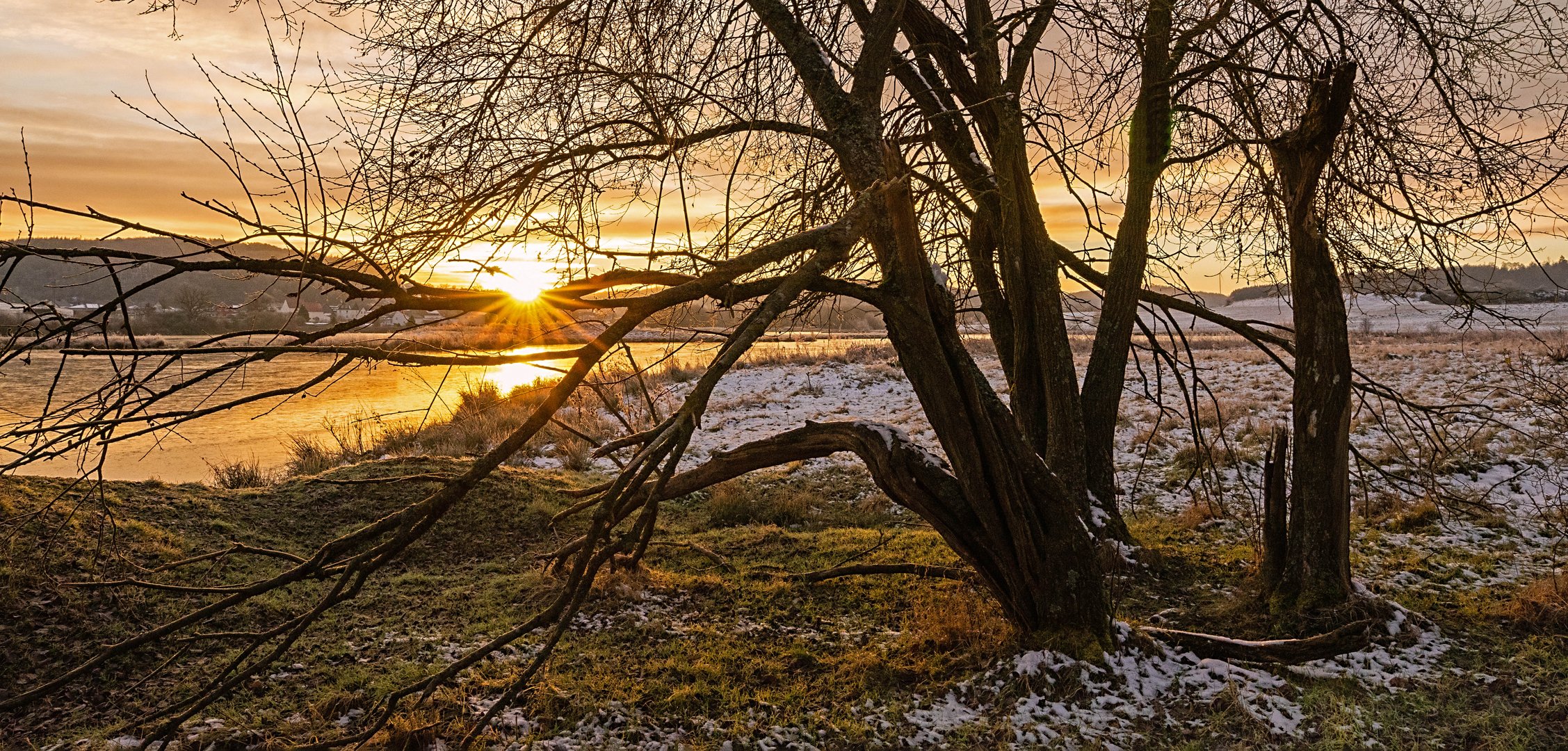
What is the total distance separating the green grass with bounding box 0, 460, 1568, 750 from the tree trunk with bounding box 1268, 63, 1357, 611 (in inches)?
22.3

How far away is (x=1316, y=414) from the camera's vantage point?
535 cm

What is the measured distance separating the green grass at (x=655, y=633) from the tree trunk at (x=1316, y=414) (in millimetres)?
565

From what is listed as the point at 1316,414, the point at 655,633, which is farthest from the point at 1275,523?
the point at 655,633

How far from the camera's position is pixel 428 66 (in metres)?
4.80

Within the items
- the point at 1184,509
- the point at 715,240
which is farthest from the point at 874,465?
the point at 1184,509

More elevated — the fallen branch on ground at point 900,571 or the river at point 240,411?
the river at point 240,411

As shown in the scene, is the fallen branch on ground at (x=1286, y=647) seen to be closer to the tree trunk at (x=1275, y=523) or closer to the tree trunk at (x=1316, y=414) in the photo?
the tree trunk at (x=1316, y=414)

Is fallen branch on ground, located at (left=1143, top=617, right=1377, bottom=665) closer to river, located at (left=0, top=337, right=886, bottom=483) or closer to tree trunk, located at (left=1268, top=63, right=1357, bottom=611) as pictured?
tree trunk, located at (left=1268, top=63, right=1357, bottom=611)

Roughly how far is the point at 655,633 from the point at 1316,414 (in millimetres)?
4528

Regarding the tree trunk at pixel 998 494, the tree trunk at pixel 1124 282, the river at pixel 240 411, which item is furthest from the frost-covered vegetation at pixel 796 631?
the river at pixel 240 411

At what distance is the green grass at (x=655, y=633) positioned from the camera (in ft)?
13.6

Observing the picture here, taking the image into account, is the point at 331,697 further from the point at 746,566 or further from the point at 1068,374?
the point at 1068,374

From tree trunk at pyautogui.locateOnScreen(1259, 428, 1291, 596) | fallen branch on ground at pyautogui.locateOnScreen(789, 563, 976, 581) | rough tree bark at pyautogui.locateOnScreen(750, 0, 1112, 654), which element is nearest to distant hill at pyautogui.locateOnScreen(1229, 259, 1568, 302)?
tree trunk at pyautogui.locateOnScreen(1259, 428, 1291, 596)

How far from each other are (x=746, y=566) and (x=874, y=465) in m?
2.47
